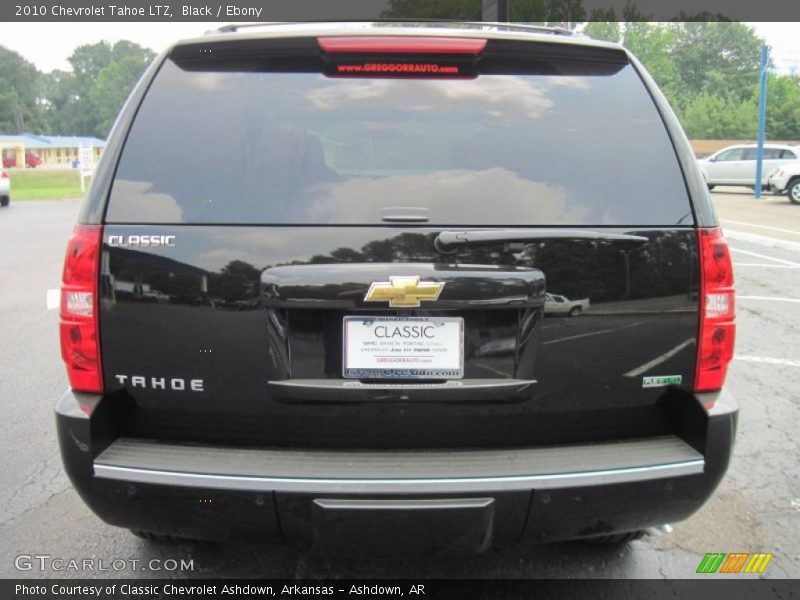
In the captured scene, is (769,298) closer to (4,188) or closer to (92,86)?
(4,188)

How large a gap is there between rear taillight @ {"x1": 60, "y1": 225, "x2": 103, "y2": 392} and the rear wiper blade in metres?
1.11

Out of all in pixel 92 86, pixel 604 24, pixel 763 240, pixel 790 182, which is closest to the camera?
pixel 763 240

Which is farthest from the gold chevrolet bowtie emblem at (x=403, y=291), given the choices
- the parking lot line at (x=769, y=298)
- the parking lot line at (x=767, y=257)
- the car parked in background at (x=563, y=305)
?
the parking lot line at (x=767, y=257)

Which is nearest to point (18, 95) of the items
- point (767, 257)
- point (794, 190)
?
point (794, 190)

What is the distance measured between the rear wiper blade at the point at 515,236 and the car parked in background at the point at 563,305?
19cm

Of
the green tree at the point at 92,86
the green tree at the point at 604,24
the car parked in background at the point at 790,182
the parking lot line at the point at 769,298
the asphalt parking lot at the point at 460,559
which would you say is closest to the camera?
the asphalt parking lot at the point at 460,559

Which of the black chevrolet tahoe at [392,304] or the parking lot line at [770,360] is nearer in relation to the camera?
the black chevrolet tahoe at [392,304]

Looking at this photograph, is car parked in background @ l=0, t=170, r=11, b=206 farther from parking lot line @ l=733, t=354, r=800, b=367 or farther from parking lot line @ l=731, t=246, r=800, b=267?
parking lot line @ l=733, t=354, r=800, b=367

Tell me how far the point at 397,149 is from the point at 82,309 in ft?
3.83

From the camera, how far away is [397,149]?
2.17 meters

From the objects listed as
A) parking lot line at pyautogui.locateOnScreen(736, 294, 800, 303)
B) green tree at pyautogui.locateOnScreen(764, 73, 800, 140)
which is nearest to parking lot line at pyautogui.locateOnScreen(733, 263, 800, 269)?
parking lot line at pyautogui.locateOnScreen(736, 294, 800, 303)

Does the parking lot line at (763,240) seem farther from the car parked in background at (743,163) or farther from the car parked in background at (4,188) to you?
the car parked in background at (4,188)

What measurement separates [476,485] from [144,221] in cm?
134

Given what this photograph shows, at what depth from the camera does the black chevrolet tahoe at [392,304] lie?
1967 mm
